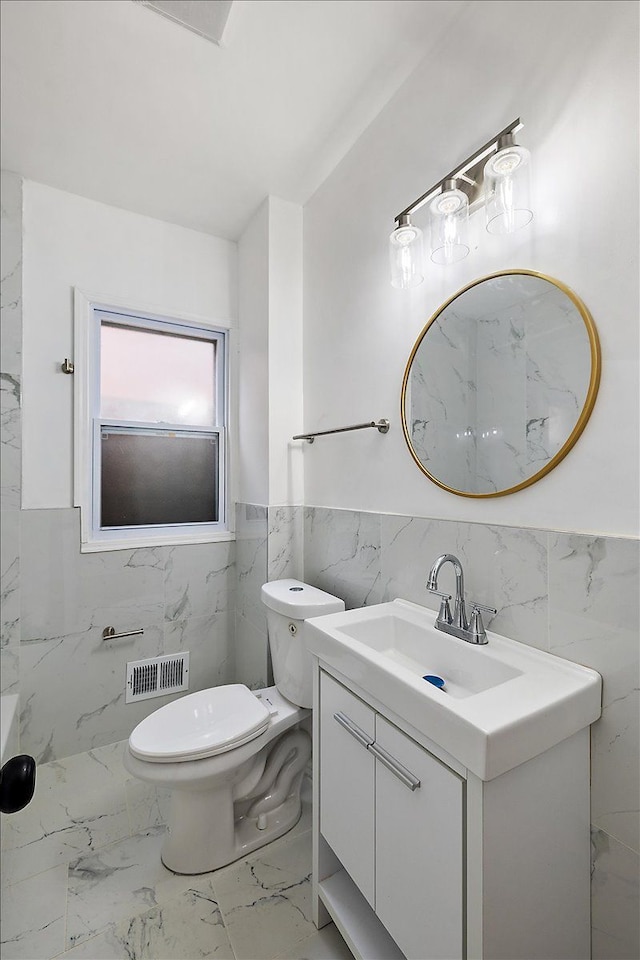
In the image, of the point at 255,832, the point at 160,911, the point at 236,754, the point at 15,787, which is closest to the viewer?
the point at 15,787

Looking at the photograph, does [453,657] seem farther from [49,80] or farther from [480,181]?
[49,80]

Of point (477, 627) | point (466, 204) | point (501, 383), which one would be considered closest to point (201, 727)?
point (477, 627)

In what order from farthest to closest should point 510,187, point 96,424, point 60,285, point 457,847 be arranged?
point 96,424 < point 60,285 < point 510,187 < point 457,847

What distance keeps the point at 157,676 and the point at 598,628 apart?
196cm

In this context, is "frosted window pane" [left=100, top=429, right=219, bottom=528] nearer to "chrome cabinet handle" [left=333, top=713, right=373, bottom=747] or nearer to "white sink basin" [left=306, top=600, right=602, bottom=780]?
"white sink basin" [left=306, top=600, right=602, bottom=780]

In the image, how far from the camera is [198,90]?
1439 mm

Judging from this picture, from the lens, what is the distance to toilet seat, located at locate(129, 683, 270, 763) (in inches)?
51.3

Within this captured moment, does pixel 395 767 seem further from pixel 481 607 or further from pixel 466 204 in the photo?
pixel 466 204

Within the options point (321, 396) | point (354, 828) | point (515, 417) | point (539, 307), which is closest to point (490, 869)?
point (354, 828)

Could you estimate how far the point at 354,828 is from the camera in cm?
105

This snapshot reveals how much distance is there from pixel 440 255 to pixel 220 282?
4.76 feet

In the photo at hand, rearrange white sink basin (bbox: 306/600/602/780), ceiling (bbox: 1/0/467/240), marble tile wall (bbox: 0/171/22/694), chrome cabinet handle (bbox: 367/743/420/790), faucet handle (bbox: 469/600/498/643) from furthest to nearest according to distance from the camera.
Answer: marble tile wall (bbox: 0/171/22/694), ceiling (bbox: 1/0/467/240), faucet handle (bbox: 469/600/498/643), chrome cabinet handle (bbox: 367/743/420/790), white sink basin (bbox: 306/600/602/780)

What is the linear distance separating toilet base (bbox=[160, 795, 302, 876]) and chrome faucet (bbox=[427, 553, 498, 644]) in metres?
1.02

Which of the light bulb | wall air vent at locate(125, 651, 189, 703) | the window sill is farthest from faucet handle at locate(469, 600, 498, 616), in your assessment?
wall air vent at locate(125, 651, 189, 703)
